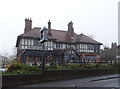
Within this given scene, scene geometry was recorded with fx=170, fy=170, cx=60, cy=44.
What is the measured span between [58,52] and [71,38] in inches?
340

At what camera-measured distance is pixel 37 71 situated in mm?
15562

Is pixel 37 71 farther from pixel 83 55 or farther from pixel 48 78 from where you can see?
pixel 83 55

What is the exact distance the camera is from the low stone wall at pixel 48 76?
1316 centimetres

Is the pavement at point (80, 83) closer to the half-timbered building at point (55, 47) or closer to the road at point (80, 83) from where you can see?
the road at point (80, 83)

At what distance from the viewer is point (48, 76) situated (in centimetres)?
1574

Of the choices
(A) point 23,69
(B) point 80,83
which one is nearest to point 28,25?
(A) point 23,69

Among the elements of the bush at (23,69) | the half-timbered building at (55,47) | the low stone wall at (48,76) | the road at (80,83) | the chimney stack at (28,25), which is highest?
the chimney stack at (28,25)

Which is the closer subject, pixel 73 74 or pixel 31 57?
pixel 73 74

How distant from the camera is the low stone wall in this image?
1316 centimetres

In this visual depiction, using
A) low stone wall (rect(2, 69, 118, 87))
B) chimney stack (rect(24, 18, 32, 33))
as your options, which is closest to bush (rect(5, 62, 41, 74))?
low stone wall (rect(2, 69, 118, 87))

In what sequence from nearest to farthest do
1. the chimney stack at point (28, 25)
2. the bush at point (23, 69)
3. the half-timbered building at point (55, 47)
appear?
the bush at point (23, 69)
the half-timbered building at point (55, 47)
the chimney stack at point (28, 25)

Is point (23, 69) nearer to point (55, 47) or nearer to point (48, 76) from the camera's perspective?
point (48, 76)

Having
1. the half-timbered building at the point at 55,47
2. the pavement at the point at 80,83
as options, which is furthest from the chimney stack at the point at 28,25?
the pavement at the point at 80,83

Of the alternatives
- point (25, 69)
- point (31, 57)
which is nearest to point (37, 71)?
point (25, 69)
